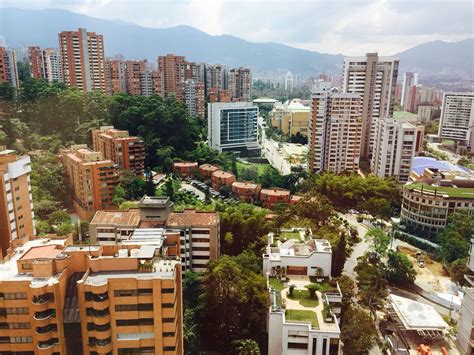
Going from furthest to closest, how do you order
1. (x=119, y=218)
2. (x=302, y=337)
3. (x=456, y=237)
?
1. (x=456, y=237)
2. (x=119, y=218)
3. (x=302, y=337)

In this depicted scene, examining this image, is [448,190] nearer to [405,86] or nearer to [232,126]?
[232,126]

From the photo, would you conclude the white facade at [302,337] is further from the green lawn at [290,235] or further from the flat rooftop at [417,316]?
the green lawn at [290,235]

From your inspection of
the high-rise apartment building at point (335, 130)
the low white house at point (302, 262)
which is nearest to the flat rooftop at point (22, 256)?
the low white house at point (302, 262)

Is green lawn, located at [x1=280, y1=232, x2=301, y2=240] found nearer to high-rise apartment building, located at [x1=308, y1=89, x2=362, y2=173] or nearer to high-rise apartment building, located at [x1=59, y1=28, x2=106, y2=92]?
high-rise apartment building, located at [x1=308, y1=89, x2=362, y2=173]

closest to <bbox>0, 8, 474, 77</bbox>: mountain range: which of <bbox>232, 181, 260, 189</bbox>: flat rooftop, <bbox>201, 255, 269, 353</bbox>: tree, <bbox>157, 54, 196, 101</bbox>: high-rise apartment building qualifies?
<bbox>157, 54, 196, 101</bbox>: high-rise apartment building

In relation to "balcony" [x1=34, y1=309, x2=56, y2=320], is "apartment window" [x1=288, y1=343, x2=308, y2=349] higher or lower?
lower

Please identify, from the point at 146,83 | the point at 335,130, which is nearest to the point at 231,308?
the point at 335,130

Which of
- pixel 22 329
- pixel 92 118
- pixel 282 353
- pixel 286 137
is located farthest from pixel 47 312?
pixel 286 137
